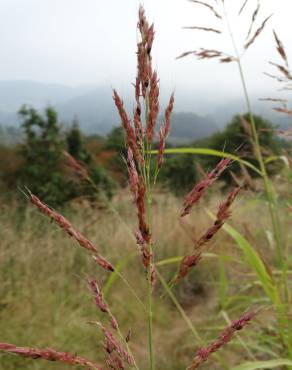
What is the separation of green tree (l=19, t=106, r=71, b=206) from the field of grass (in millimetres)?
2631

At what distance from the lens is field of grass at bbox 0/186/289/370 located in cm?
259

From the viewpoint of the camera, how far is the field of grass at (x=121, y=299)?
2.59 m

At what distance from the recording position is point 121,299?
14.1 ft

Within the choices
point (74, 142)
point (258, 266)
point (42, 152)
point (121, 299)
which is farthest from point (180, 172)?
point (258, 266)

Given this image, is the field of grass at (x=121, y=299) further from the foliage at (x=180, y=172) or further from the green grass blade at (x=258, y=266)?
the foliage at (x=180, y=172)

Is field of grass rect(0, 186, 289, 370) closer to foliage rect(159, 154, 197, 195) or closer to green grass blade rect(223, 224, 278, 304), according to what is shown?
green grass blade rect(223, 224, 278, 304)

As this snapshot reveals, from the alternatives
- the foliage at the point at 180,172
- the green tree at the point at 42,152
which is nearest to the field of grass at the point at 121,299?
the green tree at the point at 42,152

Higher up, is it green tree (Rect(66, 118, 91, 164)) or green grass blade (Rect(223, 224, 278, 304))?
green tree (Rect(66, 118, 91, 164))

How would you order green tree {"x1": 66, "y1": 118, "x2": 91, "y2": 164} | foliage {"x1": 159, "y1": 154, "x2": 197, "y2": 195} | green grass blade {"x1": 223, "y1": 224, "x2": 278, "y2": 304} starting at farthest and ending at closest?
foliage {"x1": 159, "y1": 154, "x2": 197, "y2": 195}, green tree {"x1": 66, "y1": 118, "x2": 91, "y2": 164}, green grass blade {"x1": 223, "y1": 224, "x2": 278, "y2": 304}

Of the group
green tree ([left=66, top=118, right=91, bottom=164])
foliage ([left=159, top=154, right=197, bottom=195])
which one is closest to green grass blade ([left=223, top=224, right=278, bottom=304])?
green tree ([left=66, top=118, right=91, bottom=164])

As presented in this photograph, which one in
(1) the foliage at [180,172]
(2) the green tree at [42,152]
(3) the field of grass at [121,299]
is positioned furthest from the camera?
(1) the foliage at [180,172]

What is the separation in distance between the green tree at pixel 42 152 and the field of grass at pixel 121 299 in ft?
8.63

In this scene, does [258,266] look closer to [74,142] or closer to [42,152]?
[42,152]

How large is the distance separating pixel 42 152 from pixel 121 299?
5785 mm
